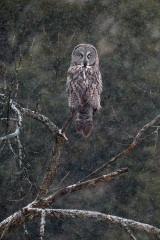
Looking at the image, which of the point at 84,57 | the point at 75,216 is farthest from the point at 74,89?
the point at 75,216

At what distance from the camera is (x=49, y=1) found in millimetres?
15297

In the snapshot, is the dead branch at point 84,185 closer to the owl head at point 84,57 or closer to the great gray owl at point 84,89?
the great gray owl at point 84,89

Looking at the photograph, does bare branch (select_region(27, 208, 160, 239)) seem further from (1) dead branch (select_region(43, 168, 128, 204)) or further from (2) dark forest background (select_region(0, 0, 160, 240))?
(2) dark forest background (select_region(0, 0, 160, 240))

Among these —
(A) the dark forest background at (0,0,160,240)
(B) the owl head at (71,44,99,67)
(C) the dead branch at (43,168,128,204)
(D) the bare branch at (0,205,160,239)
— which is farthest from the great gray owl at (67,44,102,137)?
(A) the dark forest background at (0,0,160,240)

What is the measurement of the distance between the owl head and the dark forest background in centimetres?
393

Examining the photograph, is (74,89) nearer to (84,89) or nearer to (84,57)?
(84,89)

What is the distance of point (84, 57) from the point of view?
869cm

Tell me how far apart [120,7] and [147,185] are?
13.6 feet

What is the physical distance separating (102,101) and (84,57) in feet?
18.0

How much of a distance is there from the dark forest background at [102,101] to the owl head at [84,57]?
393cm

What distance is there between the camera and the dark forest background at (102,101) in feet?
44.4

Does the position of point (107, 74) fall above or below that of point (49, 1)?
below

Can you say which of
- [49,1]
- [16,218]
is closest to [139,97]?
[49,1]

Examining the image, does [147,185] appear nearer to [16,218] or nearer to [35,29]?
[35,29]
